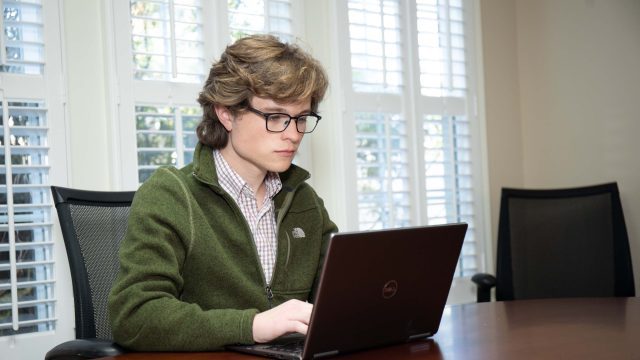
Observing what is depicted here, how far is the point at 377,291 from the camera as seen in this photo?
3.88 ft

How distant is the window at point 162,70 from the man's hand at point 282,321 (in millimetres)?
1210

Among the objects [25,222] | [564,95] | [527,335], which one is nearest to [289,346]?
[527,335]

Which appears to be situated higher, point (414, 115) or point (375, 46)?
point (375, 46)

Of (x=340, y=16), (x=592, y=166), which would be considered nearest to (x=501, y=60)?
(x=592, y=166)

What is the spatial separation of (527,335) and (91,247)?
107 cm

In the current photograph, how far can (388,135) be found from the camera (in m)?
2.97

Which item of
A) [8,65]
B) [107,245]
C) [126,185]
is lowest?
[107,245]

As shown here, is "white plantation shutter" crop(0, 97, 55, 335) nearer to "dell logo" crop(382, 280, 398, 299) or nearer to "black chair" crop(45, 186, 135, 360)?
"black chair" crop(45, 186, 135, 360)

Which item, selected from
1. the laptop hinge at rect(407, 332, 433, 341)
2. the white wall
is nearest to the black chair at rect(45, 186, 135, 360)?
the laptop hinge at rect(407, 332, 433, 341)

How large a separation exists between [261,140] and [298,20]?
4.10 ft

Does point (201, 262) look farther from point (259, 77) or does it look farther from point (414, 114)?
point (414, 114)

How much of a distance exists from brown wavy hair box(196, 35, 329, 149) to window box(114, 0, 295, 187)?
0.70 meters

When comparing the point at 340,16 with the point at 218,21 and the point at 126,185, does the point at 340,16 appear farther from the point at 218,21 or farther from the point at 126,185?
the point at 126,185

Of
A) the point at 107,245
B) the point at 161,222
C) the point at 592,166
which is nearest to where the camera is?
the point at 161,222
